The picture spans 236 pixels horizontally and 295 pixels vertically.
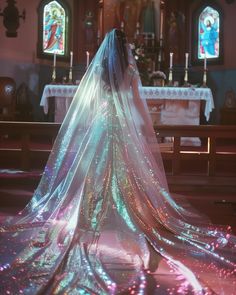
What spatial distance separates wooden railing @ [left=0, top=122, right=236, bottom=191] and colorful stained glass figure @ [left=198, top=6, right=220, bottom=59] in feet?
19.6

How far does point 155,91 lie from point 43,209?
4686 millimetres

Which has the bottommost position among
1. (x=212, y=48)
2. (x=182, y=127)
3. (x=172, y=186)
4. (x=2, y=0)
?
(x=172, y=186)

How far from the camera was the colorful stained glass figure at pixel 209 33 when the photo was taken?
11953 millimetres

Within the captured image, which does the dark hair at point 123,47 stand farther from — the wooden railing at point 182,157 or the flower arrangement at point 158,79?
the flower arrangement at point 158,79

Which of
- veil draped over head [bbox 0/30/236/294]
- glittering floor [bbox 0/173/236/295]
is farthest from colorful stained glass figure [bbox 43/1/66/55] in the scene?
veil draped over head [bbox 0/30/236/294]

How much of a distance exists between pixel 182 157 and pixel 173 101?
2563 millimetres

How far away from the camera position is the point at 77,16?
39.5ft

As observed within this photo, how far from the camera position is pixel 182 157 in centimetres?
615

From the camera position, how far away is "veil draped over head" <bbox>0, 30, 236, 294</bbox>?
2863 mm

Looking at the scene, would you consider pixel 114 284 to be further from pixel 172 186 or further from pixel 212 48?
pixel 212 48

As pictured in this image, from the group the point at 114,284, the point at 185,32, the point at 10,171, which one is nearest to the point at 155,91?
the point at 10,171

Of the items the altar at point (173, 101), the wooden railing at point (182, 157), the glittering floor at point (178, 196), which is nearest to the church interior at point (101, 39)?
the altar at point (173, 101)

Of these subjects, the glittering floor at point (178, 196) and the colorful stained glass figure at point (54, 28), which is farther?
the colorful stained glass figure at point (54, 28)

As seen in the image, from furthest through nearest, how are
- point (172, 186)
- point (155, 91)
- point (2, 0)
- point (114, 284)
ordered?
point (2, 0) → point (155, 91) → point (172, 186) → point (114, 284)
